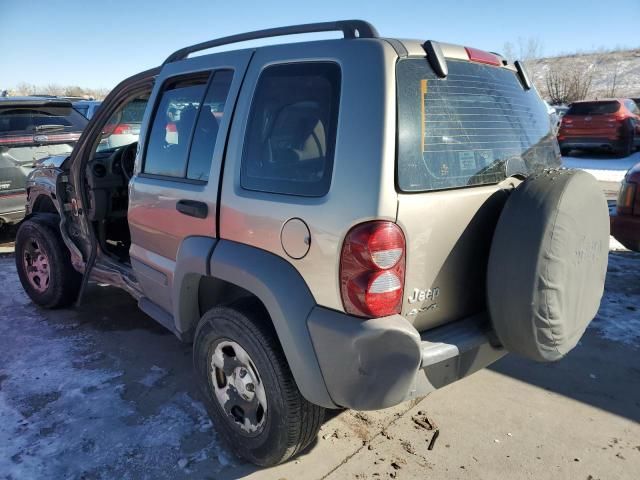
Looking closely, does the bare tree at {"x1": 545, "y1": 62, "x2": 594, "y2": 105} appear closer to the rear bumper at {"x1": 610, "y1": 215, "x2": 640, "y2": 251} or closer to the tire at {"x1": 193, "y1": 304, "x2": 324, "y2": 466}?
the rear bumper at {"x1": 610, "y1": 215, "x2": 640, "y2": 251}

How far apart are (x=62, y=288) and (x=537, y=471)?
387 cm

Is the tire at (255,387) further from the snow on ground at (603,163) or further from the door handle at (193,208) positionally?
the snow on ground at (603,163)

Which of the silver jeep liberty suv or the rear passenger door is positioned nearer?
the silver jeep liberty suv

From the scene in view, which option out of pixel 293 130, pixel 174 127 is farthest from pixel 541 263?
pixel 174 127

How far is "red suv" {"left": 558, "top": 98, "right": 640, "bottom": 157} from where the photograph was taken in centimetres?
1448

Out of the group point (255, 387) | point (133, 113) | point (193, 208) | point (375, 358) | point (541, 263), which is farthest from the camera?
point (133, 113)

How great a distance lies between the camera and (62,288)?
4371 mm

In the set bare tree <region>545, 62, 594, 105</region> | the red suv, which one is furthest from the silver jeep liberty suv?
bare tree <region>545, 62, 594, 105</region>

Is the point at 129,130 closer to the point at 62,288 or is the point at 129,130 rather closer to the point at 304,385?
the point at 62,288

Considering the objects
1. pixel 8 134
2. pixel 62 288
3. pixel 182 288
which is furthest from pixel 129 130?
pixel 182 288

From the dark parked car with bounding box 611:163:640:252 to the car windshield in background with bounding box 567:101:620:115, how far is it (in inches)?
474

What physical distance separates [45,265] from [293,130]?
3.26 m

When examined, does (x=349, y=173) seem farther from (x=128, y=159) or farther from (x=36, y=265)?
(x=36, y=265)

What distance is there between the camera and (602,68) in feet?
163
